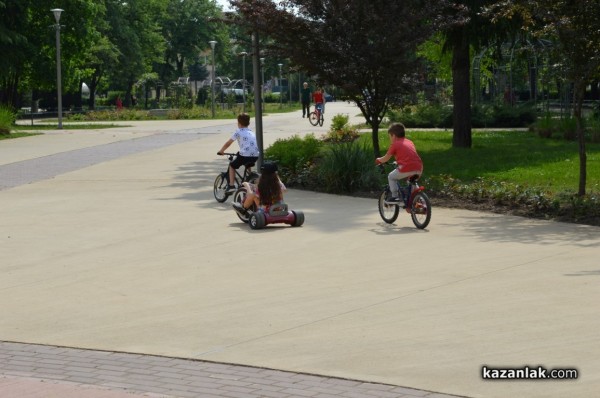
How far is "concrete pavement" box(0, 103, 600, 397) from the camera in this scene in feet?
24.6

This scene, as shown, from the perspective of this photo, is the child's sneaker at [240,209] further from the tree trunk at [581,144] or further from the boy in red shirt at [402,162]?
the tree trunk at [581,144]

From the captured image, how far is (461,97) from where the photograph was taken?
88.7 ft

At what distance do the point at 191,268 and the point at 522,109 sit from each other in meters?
28.9

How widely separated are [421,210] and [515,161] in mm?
9452

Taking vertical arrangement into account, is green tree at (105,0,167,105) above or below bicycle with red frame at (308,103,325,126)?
above

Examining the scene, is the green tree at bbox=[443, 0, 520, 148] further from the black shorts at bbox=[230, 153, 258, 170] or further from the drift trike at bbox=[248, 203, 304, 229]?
the drift trike at bbox=[248, 203, 304, 229]

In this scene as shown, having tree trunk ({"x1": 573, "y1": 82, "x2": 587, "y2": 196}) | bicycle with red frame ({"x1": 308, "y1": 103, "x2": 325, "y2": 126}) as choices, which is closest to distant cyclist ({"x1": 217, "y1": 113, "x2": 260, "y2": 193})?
tree trunk ({"x1": 573, "y1": 82, "x2": 587, "y2": 196})

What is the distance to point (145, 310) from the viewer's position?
9.49 m

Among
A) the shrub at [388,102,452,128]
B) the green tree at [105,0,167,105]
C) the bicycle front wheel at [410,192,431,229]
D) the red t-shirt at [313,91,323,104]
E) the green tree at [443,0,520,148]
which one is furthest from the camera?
the green tree at [105,0,167,105]

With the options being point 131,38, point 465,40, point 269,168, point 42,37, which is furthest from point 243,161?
point 131,38

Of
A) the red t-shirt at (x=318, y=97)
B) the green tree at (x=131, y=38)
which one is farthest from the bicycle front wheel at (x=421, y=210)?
the green tree at (x=131, y=38)

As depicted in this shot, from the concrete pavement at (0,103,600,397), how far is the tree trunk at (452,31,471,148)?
9.91 meters

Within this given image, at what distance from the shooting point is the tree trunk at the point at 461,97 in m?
26.8

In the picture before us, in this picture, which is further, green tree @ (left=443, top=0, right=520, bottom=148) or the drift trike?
green tree @ (left=443, top=0, right=520, bottom=148)
